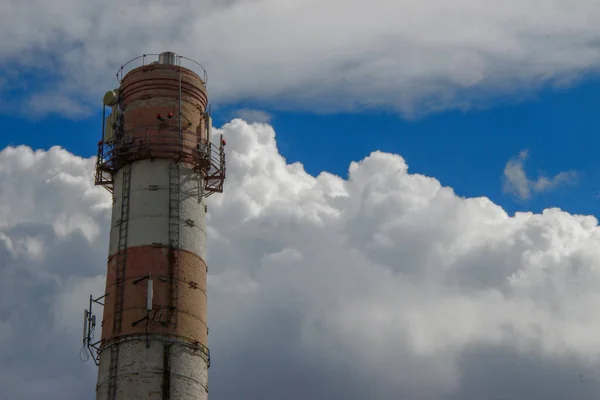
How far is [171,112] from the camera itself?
55781 millimetres

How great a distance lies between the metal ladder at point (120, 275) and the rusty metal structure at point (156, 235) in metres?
0.06

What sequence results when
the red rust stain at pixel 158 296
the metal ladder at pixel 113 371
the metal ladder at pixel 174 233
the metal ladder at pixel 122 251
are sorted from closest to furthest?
the metal ladder at pixel 113 371, the red rust stain at pixel 158 296, the metal ladder at pixel 122 251, the metal ladder at pixel 174 233

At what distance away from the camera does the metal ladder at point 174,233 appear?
51.3 m

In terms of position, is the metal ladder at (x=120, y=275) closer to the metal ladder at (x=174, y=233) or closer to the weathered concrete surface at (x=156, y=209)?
the weathered concrete surface at (x=156, y=209)

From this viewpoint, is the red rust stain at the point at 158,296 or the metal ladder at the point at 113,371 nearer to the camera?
the metal ladder at the point at 113,371

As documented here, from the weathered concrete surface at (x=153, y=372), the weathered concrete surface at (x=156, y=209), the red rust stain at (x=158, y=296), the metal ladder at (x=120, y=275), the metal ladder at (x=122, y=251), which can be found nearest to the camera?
the weathered concrete surface at (x=153, y=372)

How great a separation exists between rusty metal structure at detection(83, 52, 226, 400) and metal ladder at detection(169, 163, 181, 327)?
0.19ft

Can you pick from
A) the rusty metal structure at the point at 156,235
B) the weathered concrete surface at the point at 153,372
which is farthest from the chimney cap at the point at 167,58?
the weathered concrete surface at the point at 153,372

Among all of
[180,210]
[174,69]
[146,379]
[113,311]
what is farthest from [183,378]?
[174,69]

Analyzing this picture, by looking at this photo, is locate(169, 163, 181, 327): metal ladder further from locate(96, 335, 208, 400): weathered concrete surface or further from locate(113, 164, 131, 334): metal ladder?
locate(113, 164, 131, 334): metal ladder

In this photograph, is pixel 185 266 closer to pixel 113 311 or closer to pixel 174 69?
pixel 113 311

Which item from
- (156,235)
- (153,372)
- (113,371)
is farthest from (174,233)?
(113,371)

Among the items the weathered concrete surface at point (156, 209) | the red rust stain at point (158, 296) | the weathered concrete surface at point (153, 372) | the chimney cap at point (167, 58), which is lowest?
the weathered concrete surface at point (153, 372)

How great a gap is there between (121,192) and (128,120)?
4.33m
